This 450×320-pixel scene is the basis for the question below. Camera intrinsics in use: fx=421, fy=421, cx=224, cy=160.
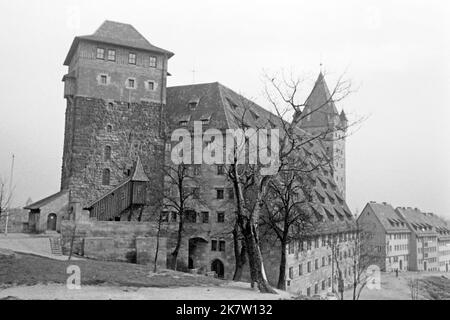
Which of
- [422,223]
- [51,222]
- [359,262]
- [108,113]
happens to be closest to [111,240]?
[51,222]

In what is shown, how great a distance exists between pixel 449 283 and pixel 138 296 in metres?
32.5

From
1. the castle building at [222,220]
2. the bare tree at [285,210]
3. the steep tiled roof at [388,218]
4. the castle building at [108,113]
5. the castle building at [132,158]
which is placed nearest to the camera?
the bare tree at [285,210]

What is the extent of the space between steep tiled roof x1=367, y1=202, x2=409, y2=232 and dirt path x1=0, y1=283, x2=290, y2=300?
38.4 m

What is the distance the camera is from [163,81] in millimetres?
32531

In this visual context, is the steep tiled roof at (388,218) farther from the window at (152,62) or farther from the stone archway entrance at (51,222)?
the stone archway entrance at (51,222)

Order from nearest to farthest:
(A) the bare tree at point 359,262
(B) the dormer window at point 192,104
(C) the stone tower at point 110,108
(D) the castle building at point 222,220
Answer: (A) the bare tree at point 359,262, (C) the stone tower at point 110,108, (D) the castle building at point 222,220, (B) the dormer window at point 192,104

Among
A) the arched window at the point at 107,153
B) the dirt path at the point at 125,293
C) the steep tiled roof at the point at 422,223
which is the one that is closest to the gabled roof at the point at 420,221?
the steep tiled roof at the point at 422,223

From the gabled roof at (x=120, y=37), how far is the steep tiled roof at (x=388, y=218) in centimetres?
3056

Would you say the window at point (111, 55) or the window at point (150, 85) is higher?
the window at point (111, 55)

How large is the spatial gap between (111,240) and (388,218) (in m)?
36.5

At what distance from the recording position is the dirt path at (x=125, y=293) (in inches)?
441

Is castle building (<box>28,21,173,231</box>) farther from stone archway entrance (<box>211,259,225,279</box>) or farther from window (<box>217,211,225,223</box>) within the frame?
stone archway entrance (<box>211,259,225,279</box>)

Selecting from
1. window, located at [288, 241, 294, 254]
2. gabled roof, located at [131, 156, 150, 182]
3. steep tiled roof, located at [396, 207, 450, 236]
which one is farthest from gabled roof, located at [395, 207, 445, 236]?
gabled roof, located at [131, 156, 150, 182]
